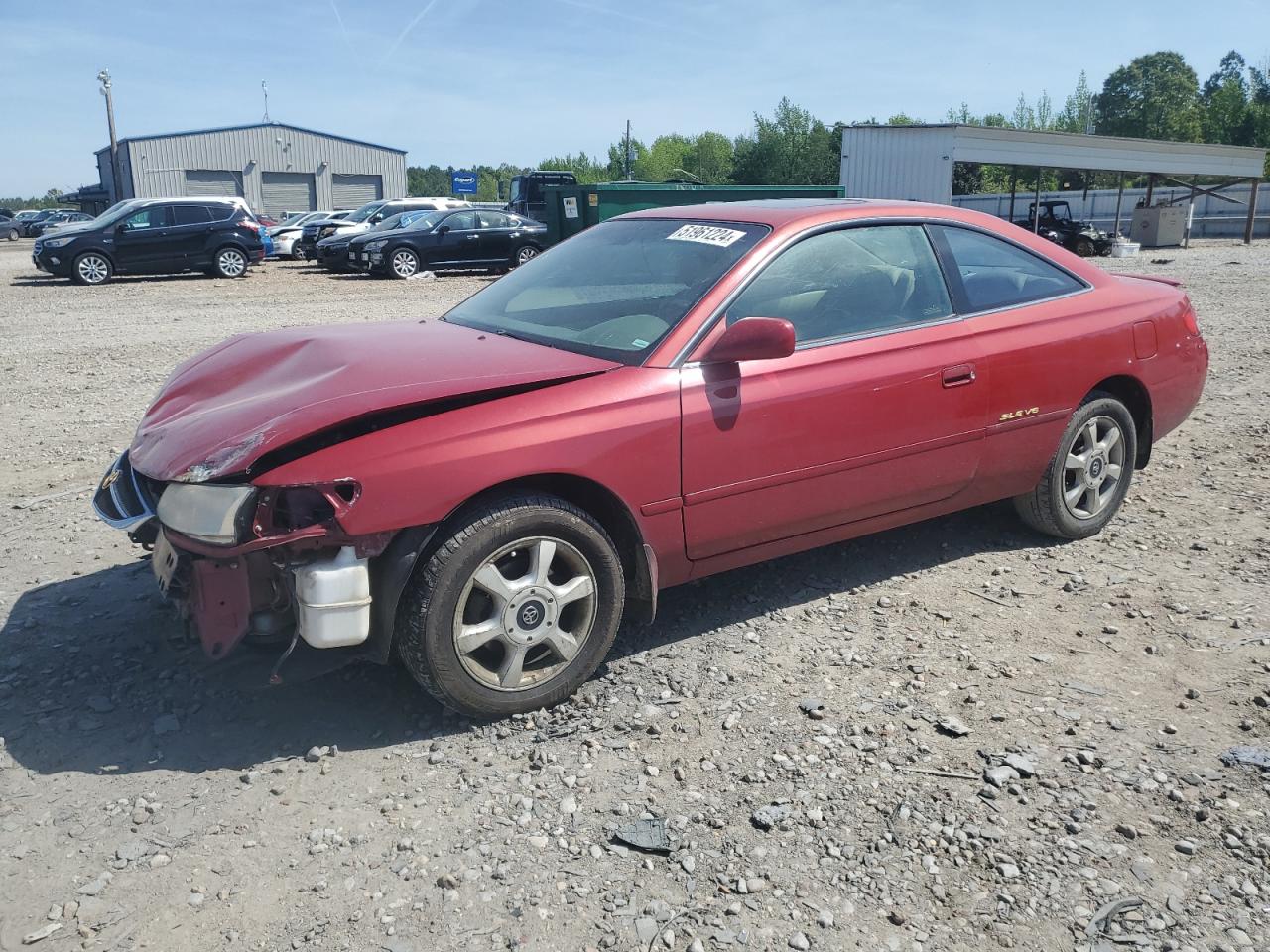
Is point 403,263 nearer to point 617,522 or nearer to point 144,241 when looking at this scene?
point 144,241

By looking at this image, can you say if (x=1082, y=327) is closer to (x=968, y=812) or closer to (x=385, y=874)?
(x=968, y=812)

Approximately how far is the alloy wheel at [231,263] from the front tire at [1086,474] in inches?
795

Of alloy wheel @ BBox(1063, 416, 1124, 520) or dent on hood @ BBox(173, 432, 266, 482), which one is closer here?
dent on hood @ BBox(173, 432, 266, 482)

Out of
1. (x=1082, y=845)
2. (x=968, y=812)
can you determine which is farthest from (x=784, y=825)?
(x=1082, y=845)

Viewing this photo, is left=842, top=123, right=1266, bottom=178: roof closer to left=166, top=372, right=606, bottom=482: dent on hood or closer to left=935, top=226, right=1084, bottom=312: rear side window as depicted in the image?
left=935, top=226, right=1084, bottom=312: rear side window

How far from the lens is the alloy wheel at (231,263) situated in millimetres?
21297

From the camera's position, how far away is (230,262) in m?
21.5

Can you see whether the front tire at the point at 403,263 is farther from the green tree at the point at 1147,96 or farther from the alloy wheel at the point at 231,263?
the green tree at the point at 1147,96

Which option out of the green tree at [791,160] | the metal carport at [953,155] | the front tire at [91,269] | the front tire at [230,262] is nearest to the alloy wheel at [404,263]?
the front tire at [230,262]

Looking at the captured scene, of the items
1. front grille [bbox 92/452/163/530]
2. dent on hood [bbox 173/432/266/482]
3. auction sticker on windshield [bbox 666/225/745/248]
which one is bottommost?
front grille [bbox 92/452/163/530]

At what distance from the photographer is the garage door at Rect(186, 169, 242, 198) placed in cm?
5516

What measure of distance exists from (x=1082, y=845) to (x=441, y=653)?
1868 millimetres

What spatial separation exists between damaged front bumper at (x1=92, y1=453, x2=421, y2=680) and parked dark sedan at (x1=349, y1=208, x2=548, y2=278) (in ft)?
63.7

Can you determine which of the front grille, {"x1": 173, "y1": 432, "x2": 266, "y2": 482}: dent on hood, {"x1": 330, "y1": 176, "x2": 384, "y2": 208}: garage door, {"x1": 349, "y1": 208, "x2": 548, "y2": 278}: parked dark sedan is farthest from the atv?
{"x1": 330, "y1": 176, "x2": 384, "y2": 208}: garage door
